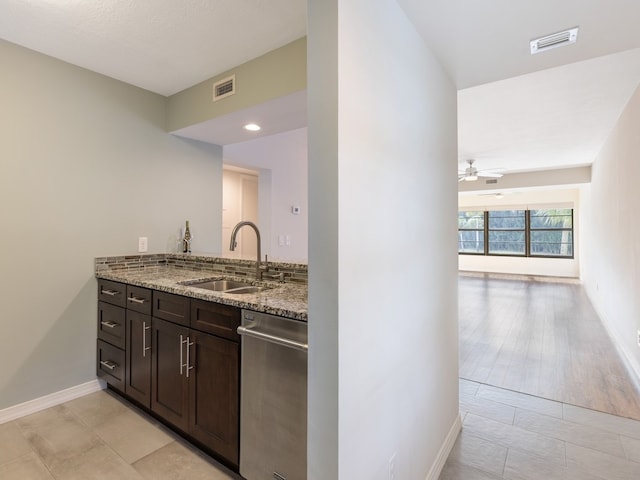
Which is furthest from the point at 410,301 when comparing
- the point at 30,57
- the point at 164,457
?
the point at 30,57

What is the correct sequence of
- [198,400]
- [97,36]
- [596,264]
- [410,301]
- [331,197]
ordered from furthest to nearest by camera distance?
[596,264] → [97,36] → [198,400] → [410,301] → [331,197]

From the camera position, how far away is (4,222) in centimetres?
219

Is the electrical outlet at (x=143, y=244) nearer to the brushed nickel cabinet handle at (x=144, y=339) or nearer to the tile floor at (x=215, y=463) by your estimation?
the brushed nickel cabinet handle at (x=144, y=339)

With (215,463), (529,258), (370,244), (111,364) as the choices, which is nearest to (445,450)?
(215,463)

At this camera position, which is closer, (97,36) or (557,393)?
(97,36)

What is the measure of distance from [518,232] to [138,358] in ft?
32.9

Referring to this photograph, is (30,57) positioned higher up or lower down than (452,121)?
higher up

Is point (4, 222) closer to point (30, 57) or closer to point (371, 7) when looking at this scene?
point (30, 57)

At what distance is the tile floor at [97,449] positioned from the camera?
174 cm

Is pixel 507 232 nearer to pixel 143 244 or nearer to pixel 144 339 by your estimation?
pixel 143 244

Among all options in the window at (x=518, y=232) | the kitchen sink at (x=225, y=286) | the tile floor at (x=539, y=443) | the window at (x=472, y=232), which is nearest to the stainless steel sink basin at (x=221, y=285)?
the kitchen sink at (x=225, y=286)

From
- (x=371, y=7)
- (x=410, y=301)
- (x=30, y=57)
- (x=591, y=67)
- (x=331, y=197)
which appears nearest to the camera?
(x=331, y=197)

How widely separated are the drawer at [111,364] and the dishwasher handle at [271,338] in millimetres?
1411

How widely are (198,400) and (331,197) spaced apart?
145cm
